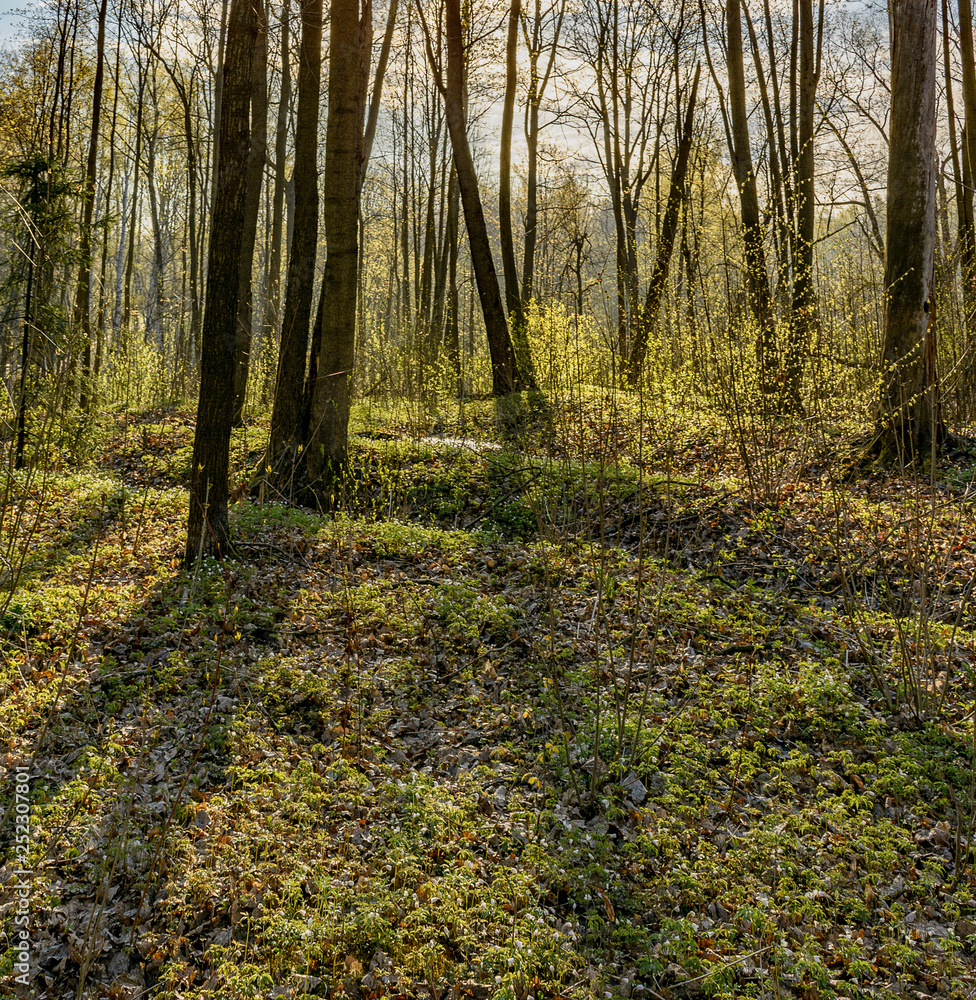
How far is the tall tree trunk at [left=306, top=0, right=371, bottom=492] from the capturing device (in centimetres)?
662

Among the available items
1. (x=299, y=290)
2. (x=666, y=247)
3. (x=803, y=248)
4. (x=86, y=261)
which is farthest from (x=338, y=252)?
(x=666, y=247)

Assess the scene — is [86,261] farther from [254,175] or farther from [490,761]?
[490,761]

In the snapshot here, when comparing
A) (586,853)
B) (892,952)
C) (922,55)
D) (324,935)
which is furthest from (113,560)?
(922,55)

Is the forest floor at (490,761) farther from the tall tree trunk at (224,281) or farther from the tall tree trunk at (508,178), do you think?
the tall tree trunk at (508,178)

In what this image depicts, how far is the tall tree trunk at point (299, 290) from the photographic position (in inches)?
285

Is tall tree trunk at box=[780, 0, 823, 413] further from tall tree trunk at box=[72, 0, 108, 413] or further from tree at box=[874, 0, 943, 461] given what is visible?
tall tree trunk at box=[72, 0, 108, 413]

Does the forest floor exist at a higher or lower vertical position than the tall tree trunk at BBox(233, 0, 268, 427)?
lower

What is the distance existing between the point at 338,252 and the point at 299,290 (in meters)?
0.80

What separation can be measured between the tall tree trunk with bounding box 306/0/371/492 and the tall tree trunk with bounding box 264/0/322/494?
273 mm

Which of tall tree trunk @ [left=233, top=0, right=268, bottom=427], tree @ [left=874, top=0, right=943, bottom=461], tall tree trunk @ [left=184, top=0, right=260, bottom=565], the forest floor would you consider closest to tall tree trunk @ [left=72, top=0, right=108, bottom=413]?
tall tree trunk @ [left=233, top=0, right=268, bottom=427]

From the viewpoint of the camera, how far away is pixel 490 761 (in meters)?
3.85

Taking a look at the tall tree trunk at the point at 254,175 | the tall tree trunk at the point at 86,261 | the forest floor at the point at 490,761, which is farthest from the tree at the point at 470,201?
the forest floor at the point at 490,761

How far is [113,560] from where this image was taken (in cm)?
561

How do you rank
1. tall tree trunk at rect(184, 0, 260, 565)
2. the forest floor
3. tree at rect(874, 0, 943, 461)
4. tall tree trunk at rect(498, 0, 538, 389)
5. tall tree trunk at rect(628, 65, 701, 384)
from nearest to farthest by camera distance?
the forest floor → tall tree trunk at rect(184, 0, 260, 565) → tree at rect(874, 0, 943, 461) → tall tree trunk at rect(628, 65, 701, 384) → tall tree trunk at rect(498, 0, 538, 389)
